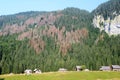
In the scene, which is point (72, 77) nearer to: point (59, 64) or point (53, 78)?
point (53, 78)

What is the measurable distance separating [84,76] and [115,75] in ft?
45.6

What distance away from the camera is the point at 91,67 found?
182500 mm

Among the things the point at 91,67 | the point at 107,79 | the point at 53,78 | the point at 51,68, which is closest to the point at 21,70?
the point at 51,68

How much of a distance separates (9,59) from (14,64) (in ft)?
39.1

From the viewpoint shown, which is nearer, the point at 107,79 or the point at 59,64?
the point at 107,79

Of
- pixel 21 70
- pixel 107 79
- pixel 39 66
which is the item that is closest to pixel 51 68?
pixel 39 66

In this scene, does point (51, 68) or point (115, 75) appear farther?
point (51, 68)

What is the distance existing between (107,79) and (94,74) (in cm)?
1281

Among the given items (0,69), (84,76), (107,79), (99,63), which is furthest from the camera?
(99,63)

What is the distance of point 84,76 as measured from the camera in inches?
4491

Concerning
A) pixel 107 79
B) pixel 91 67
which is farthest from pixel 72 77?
pixel 91 67

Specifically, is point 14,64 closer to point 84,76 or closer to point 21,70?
point 21,70

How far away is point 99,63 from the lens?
607ft

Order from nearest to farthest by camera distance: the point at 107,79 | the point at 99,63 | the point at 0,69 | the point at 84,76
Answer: the point at 107,79 → the point at 84,76 → the point at 0,69 → the point at 99,63
